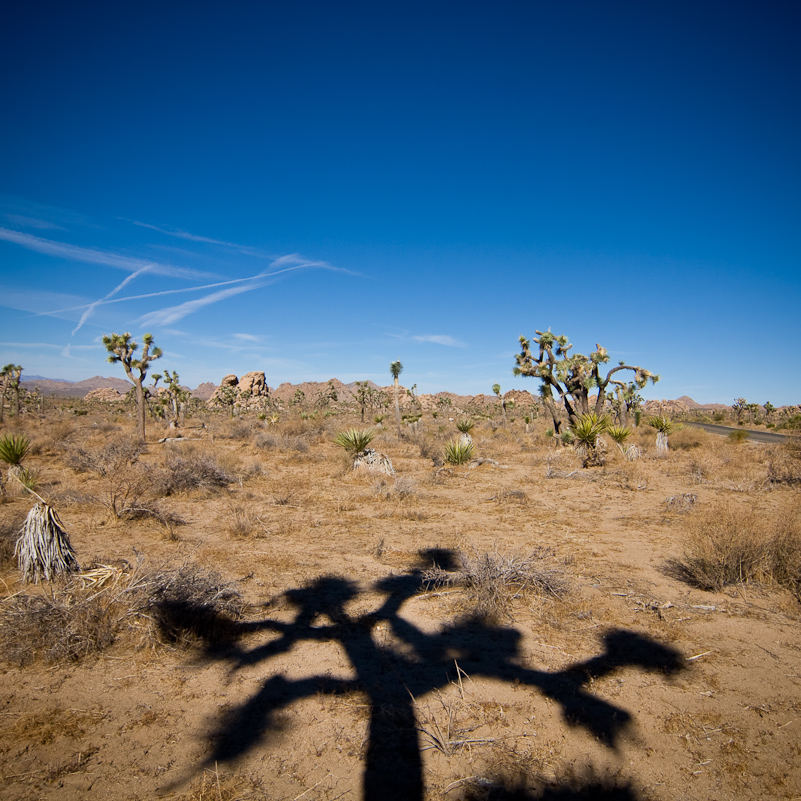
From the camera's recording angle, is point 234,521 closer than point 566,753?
No

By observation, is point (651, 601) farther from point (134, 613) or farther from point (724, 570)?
point (134, 613)

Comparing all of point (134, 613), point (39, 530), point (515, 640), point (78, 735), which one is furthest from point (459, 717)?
point (39, 530)

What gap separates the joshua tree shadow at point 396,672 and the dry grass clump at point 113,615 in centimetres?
14

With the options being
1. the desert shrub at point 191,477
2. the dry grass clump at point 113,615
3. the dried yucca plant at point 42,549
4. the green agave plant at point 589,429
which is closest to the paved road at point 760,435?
the green agave plant at point 589,429

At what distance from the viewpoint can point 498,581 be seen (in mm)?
5555

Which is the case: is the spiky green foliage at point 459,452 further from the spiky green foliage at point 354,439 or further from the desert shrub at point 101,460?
the desert shrub at point 101,460

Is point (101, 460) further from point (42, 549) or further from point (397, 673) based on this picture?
point (397, 673)

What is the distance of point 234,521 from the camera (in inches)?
330

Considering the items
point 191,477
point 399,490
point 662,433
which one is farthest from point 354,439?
point 662,433

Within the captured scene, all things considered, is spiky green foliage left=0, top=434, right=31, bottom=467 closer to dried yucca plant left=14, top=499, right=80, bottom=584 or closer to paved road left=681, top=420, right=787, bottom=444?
dried yucca plant left=14, top=499, right=80, bottom=584

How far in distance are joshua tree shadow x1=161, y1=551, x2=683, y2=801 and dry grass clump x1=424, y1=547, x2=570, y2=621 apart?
0.99 ft

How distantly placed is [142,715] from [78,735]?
418mm

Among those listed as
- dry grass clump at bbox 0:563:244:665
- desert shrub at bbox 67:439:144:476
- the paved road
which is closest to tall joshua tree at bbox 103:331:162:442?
desert shrub at bbox 67:439:144:476

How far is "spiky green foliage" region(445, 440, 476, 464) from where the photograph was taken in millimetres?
16062
